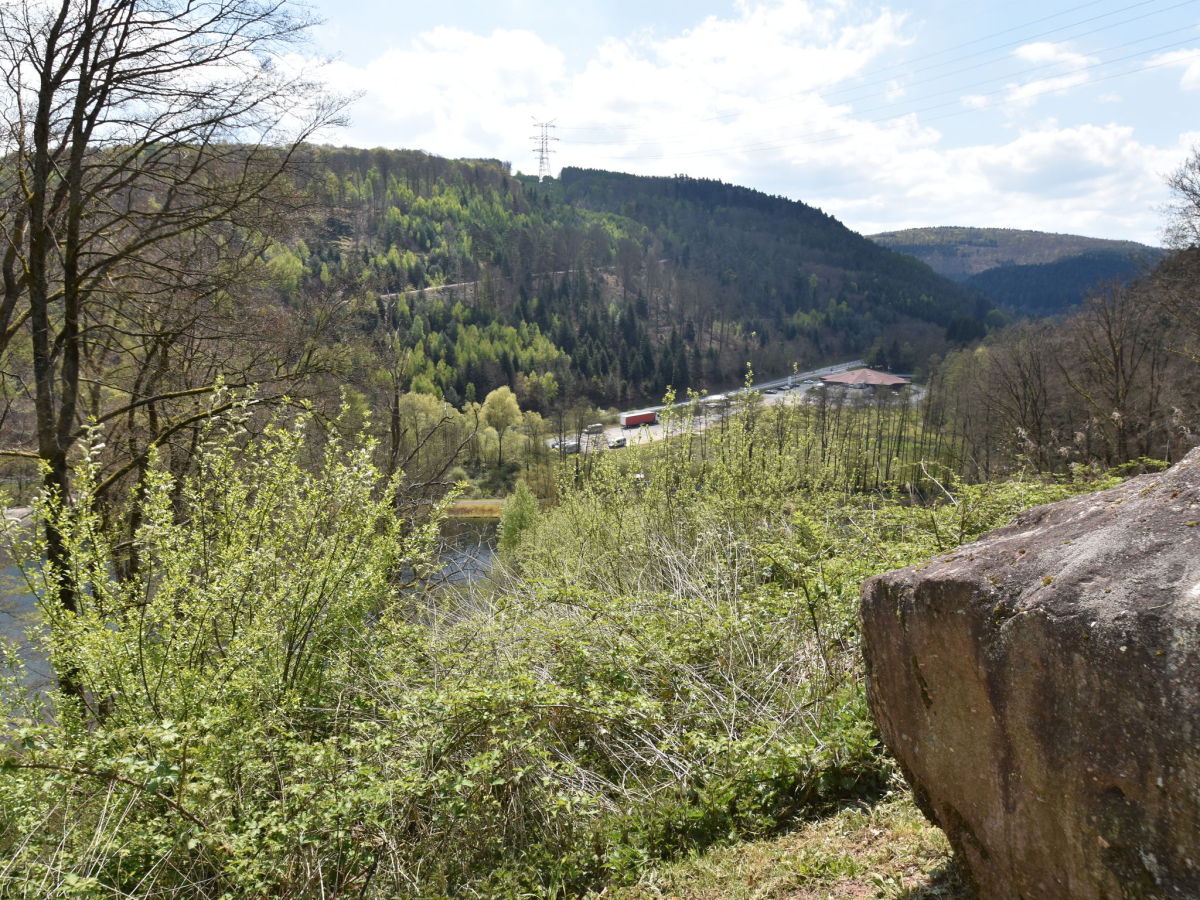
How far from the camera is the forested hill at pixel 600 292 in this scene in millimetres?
107812

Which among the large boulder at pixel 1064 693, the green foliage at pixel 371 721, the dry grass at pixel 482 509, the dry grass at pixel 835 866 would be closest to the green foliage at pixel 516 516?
the dry grass at pixel 482 509

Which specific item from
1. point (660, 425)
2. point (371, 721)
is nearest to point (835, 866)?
point (371, 721)

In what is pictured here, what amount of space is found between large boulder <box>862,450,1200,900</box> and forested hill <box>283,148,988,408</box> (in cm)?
8677

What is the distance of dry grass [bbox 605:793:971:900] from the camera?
3527 mm

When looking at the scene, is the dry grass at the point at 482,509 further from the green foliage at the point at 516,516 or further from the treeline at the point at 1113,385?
the treeline at the point at 1113,385

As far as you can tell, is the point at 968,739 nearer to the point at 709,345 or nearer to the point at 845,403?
the point at 845,403

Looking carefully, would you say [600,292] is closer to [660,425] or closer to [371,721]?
[660,425]

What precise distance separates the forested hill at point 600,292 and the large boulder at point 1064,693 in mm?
86770

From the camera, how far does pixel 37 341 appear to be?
835 cm

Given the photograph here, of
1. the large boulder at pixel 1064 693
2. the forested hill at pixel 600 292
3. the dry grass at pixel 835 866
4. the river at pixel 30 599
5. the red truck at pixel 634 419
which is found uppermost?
the forested hill at pixel 600 292

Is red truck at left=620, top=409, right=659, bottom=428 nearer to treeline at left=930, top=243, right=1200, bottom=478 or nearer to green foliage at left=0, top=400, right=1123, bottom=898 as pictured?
treeline at left=930, top=243, right=1200, bottom=478

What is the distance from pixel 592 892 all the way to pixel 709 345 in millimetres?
135799

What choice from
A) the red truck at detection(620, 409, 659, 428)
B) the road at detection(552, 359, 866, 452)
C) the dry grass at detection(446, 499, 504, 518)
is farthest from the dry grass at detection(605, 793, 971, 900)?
the red truck at detection(620, 409, 659, 428)

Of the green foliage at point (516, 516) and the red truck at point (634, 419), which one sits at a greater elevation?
the red truck at point (634, 419)
